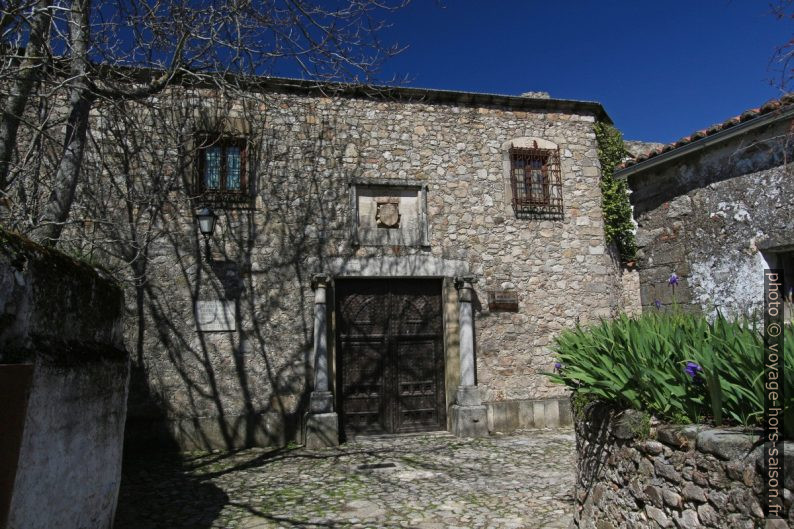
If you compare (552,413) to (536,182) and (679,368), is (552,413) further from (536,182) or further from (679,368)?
(679,368)

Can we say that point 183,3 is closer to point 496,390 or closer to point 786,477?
point 786,477

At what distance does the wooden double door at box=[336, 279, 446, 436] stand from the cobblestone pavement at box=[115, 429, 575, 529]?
540 mm

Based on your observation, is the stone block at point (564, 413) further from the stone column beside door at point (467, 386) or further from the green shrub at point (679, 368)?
the green shrub at point (679, 368)

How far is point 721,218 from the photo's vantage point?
19.8 feet

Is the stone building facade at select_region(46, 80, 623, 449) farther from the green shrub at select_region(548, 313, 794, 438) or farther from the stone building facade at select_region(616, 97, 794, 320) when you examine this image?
the green shrub at select_region(548, 313, 794, 438)

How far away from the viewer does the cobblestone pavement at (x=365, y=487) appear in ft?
13.3

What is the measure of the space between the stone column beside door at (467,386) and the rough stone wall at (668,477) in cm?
356

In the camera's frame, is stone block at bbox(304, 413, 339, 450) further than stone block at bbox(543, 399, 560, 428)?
No

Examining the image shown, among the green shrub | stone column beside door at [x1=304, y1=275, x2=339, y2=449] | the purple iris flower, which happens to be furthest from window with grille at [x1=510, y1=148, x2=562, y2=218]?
the purple iris flower

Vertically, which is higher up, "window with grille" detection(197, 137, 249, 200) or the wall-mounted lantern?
"window with grille" detection(197, 137, 249, 200)

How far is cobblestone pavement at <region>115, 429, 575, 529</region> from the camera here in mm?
4055

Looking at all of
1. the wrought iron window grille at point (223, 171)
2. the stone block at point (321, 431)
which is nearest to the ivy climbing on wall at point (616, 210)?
the stone block at point (321, 431)

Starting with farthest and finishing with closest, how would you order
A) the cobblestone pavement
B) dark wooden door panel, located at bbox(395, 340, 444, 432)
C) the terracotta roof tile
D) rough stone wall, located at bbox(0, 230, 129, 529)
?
1. dark wooden door panel, located at bbox(395, 340, 444, 432)
2. the terracotta roof tile
3. the cobblestone pavement
4. rough stone wall, located at bbox(0, 230, 129, 529)

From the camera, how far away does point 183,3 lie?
4602mm
